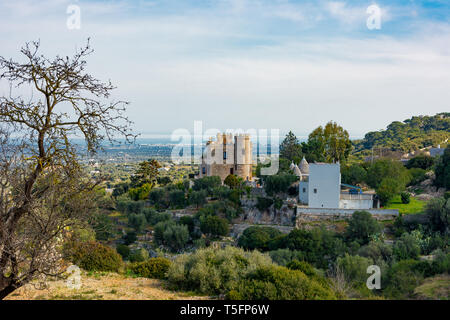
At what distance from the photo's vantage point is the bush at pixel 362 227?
18844 millimetres

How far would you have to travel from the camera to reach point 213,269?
7.74m

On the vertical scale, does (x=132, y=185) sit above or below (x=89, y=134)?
below

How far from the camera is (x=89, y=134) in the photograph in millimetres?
5625

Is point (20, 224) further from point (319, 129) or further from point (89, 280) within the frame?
point (319, 129)

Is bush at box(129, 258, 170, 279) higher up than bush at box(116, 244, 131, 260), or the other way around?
bush at box(129, 258, 170, 279)

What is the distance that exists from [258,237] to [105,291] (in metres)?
13.3

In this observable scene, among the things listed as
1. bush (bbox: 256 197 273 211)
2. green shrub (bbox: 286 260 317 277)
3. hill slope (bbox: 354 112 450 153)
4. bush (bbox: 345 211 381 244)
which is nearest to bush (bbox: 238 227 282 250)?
bush (bbox: 345 211 381 244)

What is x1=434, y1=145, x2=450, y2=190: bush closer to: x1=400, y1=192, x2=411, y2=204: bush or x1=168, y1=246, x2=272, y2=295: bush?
x1=400, y1=192, x2=411, y2=204: bush

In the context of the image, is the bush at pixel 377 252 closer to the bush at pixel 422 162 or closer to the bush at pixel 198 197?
the bush at pixel 198 197

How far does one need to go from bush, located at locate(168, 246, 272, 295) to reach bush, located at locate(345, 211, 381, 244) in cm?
1196

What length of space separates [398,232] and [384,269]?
7.70m

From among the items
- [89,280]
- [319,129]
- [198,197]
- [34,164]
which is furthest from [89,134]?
[319,129]

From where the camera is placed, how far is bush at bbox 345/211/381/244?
1884cm

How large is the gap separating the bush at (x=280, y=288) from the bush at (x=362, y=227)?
1311 centimetres
